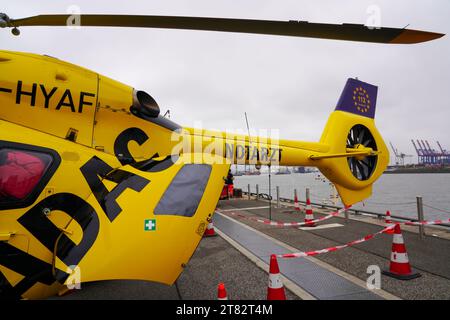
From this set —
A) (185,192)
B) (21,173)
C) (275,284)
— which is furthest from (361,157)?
(21,173)

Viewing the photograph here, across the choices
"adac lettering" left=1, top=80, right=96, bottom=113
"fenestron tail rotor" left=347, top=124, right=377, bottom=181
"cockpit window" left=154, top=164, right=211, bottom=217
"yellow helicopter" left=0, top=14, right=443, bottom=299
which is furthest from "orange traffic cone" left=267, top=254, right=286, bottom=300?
"fenestron tail rotor" left=347, top=124, right=377, bottom=181

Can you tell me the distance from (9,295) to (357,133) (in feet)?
27.0

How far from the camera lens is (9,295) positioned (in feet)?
9.60

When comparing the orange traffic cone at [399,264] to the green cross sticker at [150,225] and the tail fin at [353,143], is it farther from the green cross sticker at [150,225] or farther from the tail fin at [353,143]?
the green cross sticker at [150,225]

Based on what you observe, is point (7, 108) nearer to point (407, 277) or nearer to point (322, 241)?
point (407, 277)

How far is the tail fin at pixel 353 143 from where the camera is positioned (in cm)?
759

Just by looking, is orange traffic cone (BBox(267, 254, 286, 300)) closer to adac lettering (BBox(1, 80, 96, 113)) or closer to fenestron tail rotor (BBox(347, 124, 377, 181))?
adac lettering (BBox(1, 80, 96, 113))

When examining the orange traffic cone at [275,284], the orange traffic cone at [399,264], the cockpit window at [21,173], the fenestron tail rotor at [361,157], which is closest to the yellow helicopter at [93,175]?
the cockpit window at [21,173]

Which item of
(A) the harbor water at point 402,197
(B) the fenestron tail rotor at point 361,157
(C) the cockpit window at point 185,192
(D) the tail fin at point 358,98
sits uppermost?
(D) the tail fin at point 358,98

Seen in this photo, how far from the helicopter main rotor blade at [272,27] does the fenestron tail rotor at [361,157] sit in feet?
16.0

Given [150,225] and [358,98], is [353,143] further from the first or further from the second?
[150,225]

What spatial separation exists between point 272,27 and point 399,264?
4.27 meters
